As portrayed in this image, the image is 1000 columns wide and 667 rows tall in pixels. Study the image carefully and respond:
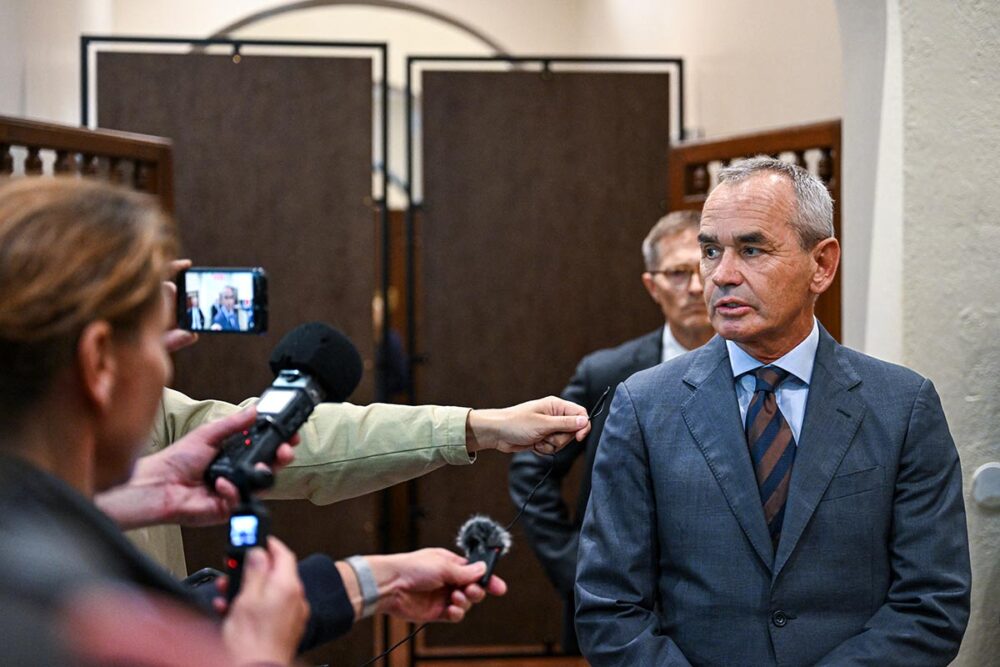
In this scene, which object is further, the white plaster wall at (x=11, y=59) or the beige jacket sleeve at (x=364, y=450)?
the white plaster wall at (x=11, y=59)

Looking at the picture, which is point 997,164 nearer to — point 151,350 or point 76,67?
point 151,350

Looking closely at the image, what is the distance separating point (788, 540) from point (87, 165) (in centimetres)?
266

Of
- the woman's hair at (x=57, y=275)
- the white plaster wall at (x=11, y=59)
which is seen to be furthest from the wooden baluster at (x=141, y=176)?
the woman's hair at (x=57, y=275)

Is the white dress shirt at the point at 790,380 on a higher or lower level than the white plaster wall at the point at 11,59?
lower

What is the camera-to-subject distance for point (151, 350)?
3.98 feet

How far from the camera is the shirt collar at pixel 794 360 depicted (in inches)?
87.2

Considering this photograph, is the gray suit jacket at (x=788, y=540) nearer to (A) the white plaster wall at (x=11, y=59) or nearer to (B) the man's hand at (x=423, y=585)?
(B) the man's hand at (x=423, y=585)

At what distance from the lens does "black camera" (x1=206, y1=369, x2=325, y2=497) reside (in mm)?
1399

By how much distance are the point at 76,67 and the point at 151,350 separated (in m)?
4.81

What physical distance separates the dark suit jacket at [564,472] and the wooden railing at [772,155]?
1.88 ft

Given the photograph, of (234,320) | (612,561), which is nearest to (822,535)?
(612,561)

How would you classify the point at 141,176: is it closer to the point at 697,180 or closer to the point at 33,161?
the point at 33,161

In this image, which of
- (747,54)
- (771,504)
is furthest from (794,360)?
(747,54)

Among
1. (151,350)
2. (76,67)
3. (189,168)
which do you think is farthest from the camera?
(76,67)
